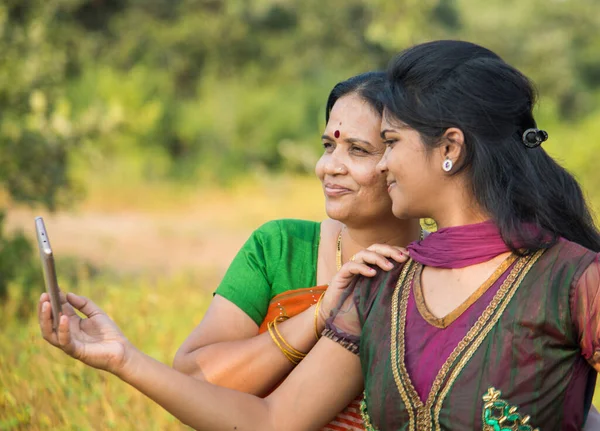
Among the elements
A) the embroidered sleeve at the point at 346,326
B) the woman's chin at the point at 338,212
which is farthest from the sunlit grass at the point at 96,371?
the embroidered sleeve at the point at 346,326

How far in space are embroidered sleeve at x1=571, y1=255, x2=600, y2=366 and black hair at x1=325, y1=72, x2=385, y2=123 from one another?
1014mm

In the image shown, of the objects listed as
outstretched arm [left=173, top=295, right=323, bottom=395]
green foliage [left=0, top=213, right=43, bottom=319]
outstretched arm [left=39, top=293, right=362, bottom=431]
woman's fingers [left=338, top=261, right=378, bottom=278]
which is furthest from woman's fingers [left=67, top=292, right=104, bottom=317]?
green foliage [left=0, top=213, right=43, bottom=319]

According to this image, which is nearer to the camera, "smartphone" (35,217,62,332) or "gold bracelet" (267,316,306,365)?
"smartphone" (35,217,62,332)

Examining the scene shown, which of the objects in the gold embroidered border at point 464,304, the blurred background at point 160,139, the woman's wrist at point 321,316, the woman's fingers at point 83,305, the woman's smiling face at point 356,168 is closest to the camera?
the gold embroidered border at point 464,304

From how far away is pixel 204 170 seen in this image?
14883 millimetres

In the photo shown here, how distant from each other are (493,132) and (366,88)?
2.47 ft

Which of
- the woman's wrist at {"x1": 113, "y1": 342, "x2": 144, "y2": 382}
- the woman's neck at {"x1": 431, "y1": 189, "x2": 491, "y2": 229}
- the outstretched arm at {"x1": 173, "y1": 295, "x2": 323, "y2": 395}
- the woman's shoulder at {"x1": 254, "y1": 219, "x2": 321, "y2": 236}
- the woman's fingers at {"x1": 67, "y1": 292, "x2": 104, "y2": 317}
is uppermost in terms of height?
the woman's neck at {"x1": 431, "y1": 189, "x2": 491, "y2": 229}

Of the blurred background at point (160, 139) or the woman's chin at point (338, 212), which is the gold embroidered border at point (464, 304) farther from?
the blurred background at point (160, 139)

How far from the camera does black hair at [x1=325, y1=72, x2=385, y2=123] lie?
293cm

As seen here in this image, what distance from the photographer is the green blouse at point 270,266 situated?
2.98 meters

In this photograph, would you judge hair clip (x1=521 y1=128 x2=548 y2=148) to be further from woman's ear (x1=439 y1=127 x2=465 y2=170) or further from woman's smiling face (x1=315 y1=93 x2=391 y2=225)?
woman's smiling face (x1=315 y1=93 x2=391 y2=225)

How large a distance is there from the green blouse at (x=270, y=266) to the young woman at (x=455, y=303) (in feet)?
1.86

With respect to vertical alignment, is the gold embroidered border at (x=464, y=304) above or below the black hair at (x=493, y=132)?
below

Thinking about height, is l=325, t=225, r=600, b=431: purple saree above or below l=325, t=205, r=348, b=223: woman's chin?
below
